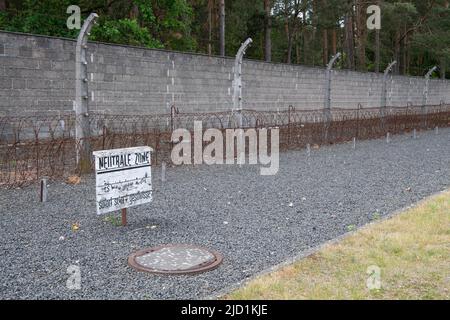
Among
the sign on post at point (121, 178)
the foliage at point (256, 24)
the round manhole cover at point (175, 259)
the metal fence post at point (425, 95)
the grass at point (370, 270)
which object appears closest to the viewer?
the grass at point (370, 270)

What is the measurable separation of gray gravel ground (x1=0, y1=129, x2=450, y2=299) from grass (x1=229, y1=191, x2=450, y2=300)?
13.5 inches

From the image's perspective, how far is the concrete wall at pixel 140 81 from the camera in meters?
11.1

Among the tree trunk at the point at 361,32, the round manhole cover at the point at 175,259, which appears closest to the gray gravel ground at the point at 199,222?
the round manhole cover at the point at 175,259

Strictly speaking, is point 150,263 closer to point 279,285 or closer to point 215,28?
point 279,285

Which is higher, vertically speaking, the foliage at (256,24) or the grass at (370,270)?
the foliage at (256,24)

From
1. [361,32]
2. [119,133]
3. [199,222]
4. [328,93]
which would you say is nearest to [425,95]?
[328,93]

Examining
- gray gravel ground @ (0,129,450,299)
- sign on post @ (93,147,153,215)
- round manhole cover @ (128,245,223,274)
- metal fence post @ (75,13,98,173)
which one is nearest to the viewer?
gray gravel ground @ (0,129,450,299)

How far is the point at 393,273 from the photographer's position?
4.45 meters

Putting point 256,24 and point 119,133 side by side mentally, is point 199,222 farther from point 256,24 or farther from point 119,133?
point 256,24

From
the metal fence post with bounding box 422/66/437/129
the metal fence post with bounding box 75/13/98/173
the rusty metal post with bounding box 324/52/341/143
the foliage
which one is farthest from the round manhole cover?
the metal fence post with bounding box 422/66/437/129

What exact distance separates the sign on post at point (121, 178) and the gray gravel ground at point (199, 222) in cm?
35

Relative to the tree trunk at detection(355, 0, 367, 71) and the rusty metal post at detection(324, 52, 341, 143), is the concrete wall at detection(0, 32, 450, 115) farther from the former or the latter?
the tree trunk at detection(355, 0, 367, 71)

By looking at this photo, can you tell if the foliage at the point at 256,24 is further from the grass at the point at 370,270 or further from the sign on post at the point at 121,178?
the grass at the point at 370,270

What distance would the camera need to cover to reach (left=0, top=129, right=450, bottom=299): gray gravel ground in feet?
14.2
